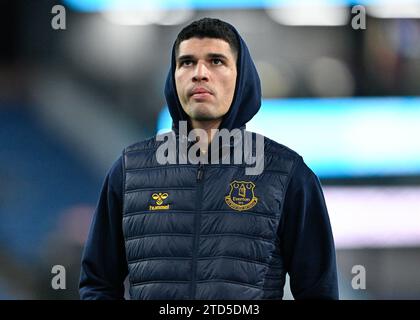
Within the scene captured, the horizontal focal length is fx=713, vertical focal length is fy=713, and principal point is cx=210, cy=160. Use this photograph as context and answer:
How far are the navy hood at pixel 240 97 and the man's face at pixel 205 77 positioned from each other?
0.02 metres

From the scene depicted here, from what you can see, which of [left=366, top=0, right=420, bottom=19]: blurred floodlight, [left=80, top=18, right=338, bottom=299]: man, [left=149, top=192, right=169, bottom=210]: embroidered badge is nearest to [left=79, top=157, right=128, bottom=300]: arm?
[left=80, top=18, right=338, bottom=299]: man

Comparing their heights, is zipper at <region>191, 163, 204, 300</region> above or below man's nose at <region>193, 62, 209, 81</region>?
below

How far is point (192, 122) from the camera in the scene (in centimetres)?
207

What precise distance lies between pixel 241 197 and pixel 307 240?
221 millimetres

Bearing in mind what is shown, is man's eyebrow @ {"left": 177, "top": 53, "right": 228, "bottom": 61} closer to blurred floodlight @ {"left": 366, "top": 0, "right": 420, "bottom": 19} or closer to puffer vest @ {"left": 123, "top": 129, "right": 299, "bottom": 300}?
puffer vest @ {"left": 123, "top": 129, "right": 299, "bottom": 300}

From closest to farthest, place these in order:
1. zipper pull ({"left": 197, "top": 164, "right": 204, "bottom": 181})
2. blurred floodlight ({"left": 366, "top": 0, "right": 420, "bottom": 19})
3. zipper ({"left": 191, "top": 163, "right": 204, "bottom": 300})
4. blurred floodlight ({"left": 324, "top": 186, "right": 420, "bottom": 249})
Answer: zipper ({"left": 191, "top": 163, "right": 204, "bottom": 300}), zipper pull ({"left": 197, "top": 164, "right": 204, "bottom": 181}), blurred floodlight ({"left": 324, "top": 186, "right": 420, "bottom": 249}), blurred floodlight ({"left": 366, "top": 0, "right": 420, "bottom": 19})

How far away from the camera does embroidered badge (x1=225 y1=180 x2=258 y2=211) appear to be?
1.94 metres

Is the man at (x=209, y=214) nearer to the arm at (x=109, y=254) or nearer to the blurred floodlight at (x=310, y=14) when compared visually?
the arm at (x=109, y=254)

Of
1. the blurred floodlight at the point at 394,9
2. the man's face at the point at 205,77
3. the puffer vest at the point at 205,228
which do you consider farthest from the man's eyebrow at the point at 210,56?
the blurred floodlight at the point at 394,9

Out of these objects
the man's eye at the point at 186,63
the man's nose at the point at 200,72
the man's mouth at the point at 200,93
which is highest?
the man's eye at the point at 186,63

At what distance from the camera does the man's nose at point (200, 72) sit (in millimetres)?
2002

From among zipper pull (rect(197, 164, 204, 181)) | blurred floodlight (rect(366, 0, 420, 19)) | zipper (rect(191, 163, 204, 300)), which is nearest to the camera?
zipper (rect(191, 163, 204, 300))

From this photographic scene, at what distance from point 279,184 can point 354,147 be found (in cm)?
187

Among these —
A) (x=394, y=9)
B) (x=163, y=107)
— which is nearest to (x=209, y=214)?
(x=163, y=107)
